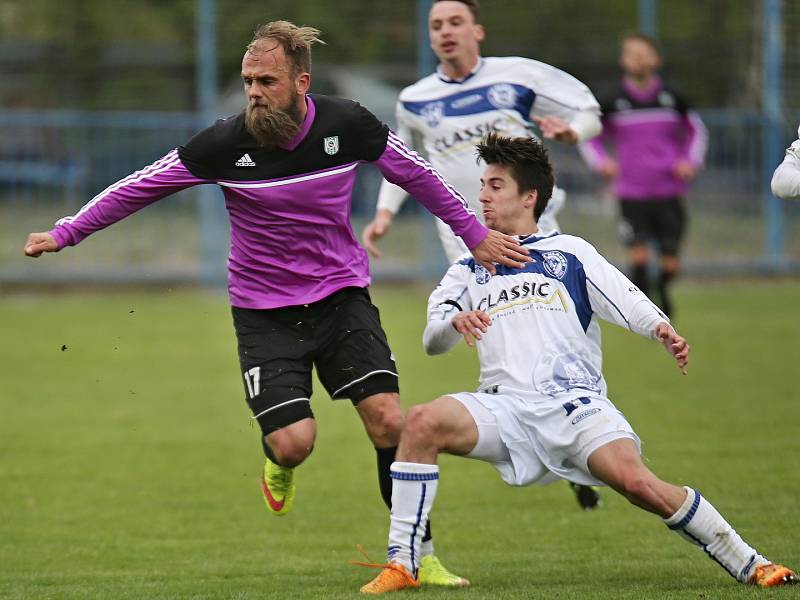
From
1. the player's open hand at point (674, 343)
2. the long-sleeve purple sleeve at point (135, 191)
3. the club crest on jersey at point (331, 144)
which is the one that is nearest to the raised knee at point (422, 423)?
the player's open hand at point (674, 343)

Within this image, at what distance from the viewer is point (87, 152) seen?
17.2 metres

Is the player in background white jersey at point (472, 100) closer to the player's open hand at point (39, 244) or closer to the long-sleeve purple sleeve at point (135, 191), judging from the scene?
the long-sleeve purple sleeve at point (135, 191)

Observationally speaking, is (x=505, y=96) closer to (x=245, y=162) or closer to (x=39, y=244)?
(x=245, y=162)

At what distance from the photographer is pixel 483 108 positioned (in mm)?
7855

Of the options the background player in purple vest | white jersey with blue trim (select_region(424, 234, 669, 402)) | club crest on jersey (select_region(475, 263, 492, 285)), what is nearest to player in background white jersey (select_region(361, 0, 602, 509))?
club crest on jersey (select_region(475, 263, 492, 285))

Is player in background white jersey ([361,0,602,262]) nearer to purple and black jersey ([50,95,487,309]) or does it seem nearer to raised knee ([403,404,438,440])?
purple and black jersey ([50,95,487,309])

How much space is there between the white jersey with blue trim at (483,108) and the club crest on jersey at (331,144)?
1987 millimetres

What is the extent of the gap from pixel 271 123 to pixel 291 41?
350 mm

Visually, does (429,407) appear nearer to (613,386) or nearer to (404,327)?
(613,386)

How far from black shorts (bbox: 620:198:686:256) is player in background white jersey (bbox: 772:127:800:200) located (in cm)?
796

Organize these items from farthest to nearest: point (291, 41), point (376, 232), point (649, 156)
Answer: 1. point (649, 156)
2. point (376, 232)
3. point (291, 41)

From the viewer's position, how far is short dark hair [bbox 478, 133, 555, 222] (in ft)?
19.1

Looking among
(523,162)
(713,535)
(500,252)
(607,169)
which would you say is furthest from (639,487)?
(607,169)

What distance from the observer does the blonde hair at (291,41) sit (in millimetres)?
5652
